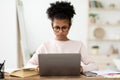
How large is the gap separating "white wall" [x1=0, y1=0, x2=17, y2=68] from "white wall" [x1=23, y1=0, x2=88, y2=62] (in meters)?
1.59

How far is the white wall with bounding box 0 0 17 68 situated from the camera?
3811mm

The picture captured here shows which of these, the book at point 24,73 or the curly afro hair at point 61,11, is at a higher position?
the curly afro hair at point 61,11

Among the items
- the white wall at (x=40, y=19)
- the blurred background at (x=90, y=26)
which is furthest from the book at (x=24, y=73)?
the white wall at (x=40, y=19)

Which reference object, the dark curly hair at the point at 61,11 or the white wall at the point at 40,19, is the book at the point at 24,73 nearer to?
the dark curly hair at the point at 61,11

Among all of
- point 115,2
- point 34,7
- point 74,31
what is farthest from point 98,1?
point 34,7

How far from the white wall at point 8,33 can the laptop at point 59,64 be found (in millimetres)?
2204

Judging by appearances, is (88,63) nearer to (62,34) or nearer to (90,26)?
(62,34)

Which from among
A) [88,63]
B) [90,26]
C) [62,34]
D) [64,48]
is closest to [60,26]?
[62,34]

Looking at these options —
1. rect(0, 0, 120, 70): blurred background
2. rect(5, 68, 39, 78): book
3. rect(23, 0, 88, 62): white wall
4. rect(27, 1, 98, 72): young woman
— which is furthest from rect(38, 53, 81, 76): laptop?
rect(23, 0, 88, 62): white wall

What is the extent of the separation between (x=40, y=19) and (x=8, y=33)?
67.9 inches

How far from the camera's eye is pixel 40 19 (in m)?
5.50

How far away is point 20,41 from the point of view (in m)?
3.84

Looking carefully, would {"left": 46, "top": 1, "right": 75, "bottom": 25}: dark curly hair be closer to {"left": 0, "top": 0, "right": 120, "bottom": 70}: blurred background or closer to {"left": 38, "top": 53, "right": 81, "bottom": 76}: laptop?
{"left": 38, "top": 53, "right": 81, "bottom": 76}: laptop

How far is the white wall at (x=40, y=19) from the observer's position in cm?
546
